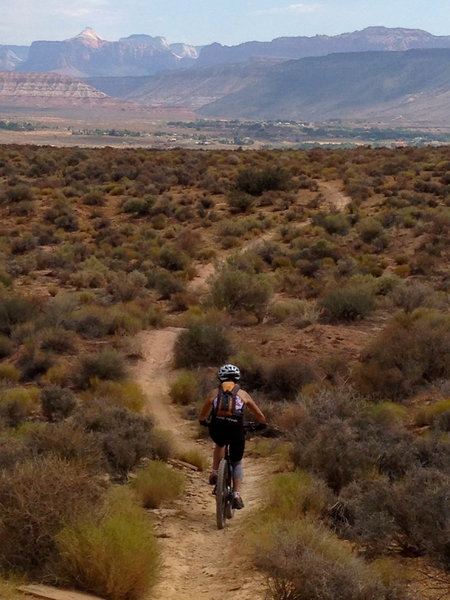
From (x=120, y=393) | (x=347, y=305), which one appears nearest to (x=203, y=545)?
(x=120, y=393)

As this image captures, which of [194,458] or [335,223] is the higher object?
[335,223]

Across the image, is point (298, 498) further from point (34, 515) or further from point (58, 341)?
point (58, 341)

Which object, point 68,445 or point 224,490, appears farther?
point 68,445

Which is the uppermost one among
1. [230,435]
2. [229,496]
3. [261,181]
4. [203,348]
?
[261,181]

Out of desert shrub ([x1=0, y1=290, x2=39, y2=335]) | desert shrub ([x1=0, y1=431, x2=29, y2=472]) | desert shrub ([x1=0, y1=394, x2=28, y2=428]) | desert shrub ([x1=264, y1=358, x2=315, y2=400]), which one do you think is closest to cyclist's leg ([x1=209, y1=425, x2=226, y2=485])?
desert shrub ([x1=0, y1=431, x2=29, y2=472])

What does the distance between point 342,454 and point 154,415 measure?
195 inches

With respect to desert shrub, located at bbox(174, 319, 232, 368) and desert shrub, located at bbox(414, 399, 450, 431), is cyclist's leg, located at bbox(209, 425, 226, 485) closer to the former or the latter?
desert shrub, located at bbox(414, 399, 450, 431)

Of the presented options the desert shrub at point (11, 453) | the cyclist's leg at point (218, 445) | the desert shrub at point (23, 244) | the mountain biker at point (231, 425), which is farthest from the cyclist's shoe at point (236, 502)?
the desert shrub at point (23, 244)

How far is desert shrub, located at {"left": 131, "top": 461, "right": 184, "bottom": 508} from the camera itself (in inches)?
344

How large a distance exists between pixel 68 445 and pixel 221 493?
1.93 m

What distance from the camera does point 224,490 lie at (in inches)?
320

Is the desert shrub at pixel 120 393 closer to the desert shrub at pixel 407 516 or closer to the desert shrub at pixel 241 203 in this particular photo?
the desert shrub at pixel 407 516

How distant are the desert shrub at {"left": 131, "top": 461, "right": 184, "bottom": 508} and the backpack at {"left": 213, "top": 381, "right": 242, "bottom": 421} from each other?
4.28 feet

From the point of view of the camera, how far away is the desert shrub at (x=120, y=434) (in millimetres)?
9570
